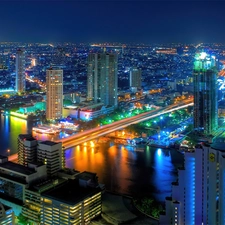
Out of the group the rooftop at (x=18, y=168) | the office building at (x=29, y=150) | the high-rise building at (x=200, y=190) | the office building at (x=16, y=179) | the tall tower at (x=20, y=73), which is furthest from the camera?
the tall tower at (x=20, y=73)

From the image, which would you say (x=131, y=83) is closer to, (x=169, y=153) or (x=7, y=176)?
(x=169, y=153)

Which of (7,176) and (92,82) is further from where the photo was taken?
(92,82)

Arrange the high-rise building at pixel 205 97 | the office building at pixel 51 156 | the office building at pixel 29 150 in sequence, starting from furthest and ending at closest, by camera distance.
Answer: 1. the high-rise building at pixel 205 97
2. the office building at pixel 29 150
3. the office building at pixel 51 156

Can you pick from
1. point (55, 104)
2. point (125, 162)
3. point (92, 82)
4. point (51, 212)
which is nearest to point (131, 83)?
point (92, 82)

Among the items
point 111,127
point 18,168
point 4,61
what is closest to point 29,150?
point 18,168

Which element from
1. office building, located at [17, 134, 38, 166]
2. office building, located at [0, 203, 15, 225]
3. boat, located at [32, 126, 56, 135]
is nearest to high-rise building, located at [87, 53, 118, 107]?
boat, located at [32, 126, 56, 135]

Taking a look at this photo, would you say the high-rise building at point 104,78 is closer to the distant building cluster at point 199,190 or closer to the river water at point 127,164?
the river water at point 127,164

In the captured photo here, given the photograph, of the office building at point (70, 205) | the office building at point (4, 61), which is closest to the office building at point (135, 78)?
the office building at point (4, 61)

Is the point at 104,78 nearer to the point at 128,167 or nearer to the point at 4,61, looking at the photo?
the point at 128,167
